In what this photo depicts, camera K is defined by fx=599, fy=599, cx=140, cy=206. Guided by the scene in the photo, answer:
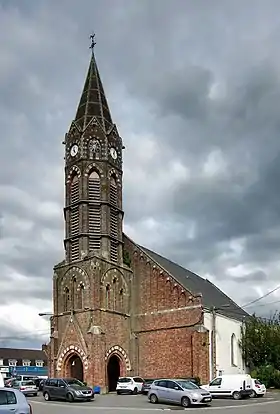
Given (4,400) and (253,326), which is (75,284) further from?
(4,400)

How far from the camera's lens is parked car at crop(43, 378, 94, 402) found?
4244 centimetres

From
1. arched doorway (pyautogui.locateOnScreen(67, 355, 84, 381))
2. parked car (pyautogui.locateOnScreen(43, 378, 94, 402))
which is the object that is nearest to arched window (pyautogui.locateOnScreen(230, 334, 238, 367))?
arched doorway (pyautogui.locateOnScreen(67, 355, 84, 381))

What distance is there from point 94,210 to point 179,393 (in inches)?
952

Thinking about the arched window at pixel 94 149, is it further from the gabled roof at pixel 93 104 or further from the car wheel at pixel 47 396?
the car wheel at pixel 47 396

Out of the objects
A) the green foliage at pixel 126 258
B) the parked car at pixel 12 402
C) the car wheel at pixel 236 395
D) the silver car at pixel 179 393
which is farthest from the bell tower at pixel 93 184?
the parked car at pixel 12 402

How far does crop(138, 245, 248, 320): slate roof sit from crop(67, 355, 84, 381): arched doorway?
39.2 ft

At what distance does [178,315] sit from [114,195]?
13.5m

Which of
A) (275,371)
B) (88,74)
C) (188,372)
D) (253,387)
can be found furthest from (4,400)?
(88,74)

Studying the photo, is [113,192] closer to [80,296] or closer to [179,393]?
[80,296]

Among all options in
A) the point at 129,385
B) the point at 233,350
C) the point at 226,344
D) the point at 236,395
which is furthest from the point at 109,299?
the point at 236,395

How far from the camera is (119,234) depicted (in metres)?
59.4

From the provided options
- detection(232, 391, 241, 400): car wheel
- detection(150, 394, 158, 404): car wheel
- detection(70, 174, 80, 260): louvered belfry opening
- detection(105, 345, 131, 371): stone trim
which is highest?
detection(70, 174, 80, 260): louvered belfry opening

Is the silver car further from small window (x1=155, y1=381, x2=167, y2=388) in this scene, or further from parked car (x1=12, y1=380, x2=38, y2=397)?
parked car (x1=12, y1=380, x2=38, y2=397)

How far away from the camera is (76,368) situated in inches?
2200
